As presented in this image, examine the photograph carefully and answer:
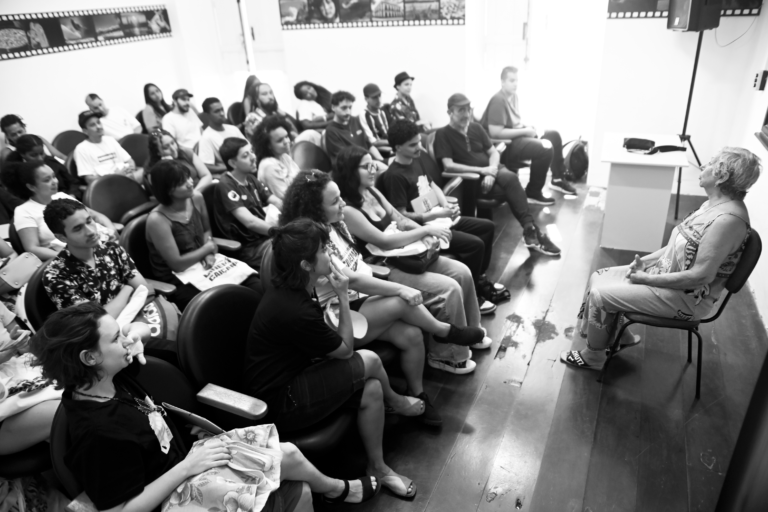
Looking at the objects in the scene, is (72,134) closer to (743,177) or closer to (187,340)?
(187,340)

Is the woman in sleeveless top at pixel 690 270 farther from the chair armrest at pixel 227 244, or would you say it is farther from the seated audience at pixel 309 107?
the seated audience at pixel 309 107

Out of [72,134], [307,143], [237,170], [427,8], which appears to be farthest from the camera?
[427,8]

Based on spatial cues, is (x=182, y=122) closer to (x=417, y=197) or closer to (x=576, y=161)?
(x=417, y=197)

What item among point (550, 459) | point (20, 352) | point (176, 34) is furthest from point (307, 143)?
point (176, 34)

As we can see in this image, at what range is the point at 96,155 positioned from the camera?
4102 millimetres

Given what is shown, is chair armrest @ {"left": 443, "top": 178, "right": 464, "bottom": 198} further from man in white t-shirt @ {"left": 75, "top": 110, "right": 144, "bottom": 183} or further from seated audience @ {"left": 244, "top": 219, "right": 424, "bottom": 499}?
man in white t-shirt @ {"left": 75, "top": 110, "right": 144, "bottom": 183}

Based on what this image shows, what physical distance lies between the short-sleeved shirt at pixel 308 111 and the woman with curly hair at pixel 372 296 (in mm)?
3345

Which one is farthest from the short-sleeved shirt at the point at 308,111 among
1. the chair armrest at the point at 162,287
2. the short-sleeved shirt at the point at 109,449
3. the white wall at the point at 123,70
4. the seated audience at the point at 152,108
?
the short-sleeved shirt at the point at 109,449

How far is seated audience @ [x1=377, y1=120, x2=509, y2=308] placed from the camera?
332cm

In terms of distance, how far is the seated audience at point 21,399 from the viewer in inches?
70.7

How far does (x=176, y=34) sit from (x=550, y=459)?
632cm

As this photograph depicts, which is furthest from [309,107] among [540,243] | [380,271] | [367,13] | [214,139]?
[380,271]

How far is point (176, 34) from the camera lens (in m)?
6.36

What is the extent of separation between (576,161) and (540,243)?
1.77 metres
